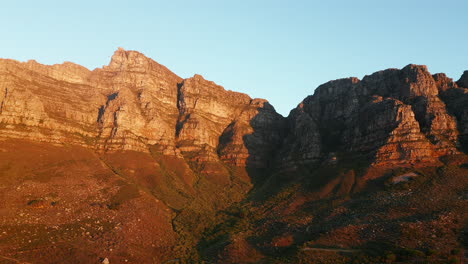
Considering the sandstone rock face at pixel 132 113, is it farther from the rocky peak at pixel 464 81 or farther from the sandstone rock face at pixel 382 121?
the rocky peak at pixel 464 81

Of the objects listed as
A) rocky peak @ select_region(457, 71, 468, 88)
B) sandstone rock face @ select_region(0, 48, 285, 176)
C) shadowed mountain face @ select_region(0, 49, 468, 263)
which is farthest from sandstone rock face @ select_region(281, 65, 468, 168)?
sandstone rock face @ select_region(0, 48, 285, 176)

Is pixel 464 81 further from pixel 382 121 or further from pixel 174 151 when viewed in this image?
pixel 174 151

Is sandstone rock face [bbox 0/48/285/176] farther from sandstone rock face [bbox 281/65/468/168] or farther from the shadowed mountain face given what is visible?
sandstone rock face [bbox 281/65/468/168]

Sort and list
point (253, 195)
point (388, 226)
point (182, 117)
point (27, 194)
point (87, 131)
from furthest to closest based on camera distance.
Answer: point (182, 117), point (87, 131), point (253, 195), point (27, 194), point (388, 226)

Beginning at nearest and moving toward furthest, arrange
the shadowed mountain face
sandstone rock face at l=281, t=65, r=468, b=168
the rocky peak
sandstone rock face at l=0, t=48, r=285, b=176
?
the shadowed mountain face
sandstone rock face at l=281, t=65, r=468, b=168
sandstone rock face at l=0, t=48, r=285, b=176
the rocky peak

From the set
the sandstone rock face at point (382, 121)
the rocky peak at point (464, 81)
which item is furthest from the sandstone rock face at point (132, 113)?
the rocky peak at point (464, 81)

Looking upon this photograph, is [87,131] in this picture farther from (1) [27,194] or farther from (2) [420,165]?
(2) [420,165]

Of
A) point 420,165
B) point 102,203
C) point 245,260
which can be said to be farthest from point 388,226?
point 102,203
